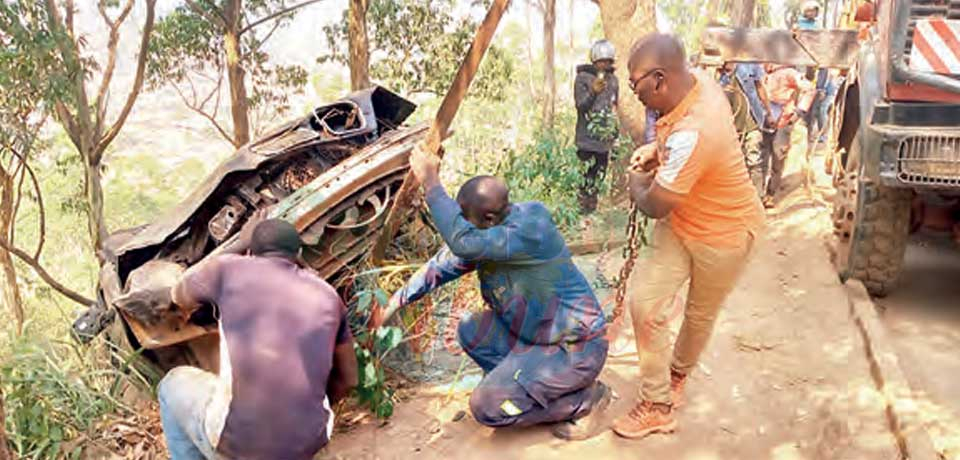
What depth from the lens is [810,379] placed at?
4.09 metres

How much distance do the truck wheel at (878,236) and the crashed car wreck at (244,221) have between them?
272 cm

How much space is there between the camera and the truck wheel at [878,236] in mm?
4691

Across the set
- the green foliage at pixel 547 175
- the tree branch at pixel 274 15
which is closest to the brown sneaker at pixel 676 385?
the green foliage at pixel 547 175

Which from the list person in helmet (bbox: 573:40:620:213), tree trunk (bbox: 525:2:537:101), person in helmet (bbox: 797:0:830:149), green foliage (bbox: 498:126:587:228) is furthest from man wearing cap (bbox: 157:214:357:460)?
tree trunk (bbox: 525:2:537:101)

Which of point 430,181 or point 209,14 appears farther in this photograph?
point 209,14

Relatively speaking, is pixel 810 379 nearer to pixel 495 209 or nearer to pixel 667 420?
pixel 667 420

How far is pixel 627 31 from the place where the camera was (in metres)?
8.57

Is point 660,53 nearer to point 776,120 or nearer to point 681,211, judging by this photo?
point 681,211

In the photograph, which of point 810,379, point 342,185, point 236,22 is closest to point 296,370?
point 342,185

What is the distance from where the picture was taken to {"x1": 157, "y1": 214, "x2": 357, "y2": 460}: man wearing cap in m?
2.83

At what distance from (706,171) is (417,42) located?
947 centimetres

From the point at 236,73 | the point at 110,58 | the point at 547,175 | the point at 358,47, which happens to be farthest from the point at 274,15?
the point at 547,175

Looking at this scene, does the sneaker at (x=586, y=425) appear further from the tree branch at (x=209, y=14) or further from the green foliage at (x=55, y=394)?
the tree branch at (x=209, y=14)

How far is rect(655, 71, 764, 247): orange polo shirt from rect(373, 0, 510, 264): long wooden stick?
2.57 feet
